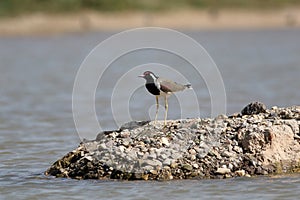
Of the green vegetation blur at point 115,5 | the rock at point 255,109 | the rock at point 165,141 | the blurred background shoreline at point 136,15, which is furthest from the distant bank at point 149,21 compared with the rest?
the rock at point 165,141

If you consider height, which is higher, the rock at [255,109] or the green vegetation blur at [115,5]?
the green vegetation blur at [115,5]

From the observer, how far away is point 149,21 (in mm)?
40312

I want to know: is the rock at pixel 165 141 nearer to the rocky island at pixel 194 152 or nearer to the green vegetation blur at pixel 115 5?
the rocky island at pixel 194 152

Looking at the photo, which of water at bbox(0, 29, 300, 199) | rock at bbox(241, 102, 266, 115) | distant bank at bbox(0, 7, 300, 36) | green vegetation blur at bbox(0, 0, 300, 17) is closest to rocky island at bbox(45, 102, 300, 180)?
water at bbox(0, 29, 300, 199)

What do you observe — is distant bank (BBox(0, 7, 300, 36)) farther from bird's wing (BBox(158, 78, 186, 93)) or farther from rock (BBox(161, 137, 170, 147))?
rock (BBox(161, 137, 170, 147))

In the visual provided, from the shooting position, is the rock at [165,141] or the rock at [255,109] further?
the rock at [255,109]

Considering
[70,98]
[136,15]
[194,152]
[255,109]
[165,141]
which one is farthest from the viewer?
[136,15]

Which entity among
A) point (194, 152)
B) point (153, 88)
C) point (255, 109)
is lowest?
point (194, 152)

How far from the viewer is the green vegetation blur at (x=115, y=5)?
41.9m

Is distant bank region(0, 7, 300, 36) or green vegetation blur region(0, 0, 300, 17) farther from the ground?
green vegetation blur region(0, 0, 300, 17)

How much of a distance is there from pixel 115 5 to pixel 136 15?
1.29 meters

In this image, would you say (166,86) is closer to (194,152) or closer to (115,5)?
(194,152)

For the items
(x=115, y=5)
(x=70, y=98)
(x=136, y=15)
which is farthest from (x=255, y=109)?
(x=115, y=5)

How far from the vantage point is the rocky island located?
8.66 m
